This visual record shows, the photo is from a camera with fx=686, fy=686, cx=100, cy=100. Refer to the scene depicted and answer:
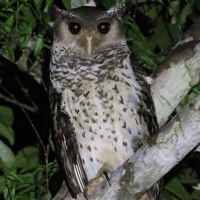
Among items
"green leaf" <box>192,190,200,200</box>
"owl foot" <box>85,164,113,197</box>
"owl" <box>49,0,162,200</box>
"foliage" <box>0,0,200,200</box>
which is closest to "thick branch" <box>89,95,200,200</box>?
"owl foot" <box>85,164,113,197</box>

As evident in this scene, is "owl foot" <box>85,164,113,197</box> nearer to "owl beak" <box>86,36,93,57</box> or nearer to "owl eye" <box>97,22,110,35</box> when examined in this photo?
"owl beak" <box>86,36,93,57</box>

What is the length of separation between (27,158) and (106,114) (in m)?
0.69

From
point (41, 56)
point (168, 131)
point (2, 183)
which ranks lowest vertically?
point (2, 183)

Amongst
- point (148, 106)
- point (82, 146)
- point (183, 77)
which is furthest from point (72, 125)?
point (183, 77)

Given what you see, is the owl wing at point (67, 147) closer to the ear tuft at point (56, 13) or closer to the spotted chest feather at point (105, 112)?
the spotted chest feather at point (105, 112)

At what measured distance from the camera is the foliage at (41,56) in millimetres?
3293

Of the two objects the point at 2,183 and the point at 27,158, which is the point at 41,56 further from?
the point at 2,183

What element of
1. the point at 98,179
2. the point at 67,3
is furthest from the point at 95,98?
the point at 67,3

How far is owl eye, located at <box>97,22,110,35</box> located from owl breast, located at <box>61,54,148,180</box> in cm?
26

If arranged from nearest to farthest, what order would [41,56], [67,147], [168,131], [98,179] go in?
[168,131], [98,179], [67,147], [41,56]

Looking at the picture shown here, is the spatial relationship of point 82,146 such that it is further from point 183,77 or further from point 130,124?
point 183,77

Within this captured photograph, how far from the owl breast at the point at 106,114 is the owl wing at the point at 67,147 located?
1.4 inches

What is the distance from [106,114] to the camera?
10.1ft

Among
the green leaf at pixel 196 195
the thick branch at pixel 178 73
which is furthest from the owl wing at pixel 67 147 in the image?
the green leaf at pixel 196 195
